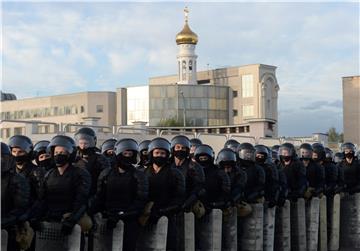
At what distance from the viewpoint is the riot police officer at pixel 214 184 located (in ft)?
33.1

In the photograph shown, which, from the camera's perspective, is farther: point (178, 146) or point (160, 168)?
point (178, 146)

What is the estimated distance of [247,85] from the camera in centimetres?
10044

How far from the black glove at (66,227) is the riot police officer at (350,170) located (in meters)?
7.77

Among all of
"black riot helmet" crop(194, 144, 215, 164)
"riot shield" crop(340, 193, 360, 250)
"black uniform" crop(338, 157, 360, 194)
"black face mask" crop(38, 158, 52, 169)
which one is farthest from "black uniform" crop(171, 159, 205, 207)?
"black uniform" crop(338, 157, 360, 194)

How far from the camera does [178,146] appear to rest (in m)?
10.3

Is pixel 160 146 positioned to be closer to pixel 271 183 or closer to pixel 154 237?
pixel 154 237

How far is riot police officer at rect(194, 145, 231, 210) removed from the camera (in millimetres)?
10078

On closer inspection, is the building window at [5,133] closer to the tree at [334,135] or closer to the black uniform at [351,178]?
the black uniform at [351,178]

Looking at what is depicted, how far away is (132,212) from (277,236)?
4.03 m

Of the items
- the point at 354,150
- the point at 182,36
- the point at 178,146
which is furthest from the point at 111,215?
the point at 182,36

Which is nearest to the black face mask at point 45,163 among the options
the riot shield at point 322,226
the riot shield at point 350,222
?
the riot shield at point 322,226

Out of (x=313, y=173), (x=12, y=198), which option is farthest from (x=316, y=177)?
(x=12, y=198)

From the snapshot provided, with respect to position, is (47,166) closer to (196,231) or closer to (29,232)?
(29,232)

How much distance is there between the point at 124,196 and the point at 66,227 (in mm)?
1038
